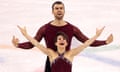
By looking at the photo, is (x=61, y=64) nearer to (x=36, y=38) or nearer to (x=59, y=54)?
(x=59, y=54)

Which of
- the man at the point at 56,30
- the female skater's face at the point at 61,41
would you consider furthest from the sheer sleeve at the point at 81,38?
the female skater's face at the point at 61,41

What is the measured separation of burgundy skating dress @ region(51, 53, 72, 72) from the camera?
2.20 metres

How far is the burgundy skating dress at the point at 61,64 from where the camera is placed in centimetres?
220

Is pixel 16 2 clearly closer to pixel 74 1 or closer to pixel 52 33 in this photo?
pixel 74 1

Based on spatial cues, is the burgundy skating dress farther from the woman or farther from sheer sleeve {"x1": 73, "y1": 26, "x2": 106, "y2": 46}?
sheer sleeve {"x1": 73, "y1": 26, "x2": 106, "y2": 46}

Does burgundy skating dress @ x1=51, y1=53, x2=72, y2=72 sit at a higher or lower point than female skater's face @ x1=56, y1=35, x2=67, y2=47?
lower

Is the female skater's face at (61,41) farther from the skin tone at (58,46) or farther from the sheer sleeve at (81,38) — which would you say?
the sheer sleeve at (81,38)

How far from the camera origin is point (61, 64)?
86.7 inches

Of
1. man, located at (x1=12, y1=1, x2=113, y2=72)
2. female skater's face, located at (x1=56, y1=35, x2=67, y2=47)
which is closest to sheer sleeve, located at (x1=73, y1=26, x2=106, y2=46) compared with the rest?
man, located at (x1=12, y1=1, x2=113, y2=72)

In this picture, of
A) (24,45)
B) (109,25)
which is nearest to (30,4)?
(109,25)

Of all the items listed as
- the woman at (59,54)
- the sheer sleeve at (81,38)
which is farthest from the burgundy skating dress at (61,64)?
the sheer sleeve at (81,38)

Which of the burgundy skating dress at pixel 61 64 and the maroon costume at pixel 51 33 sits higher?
the maroon costume at pixel 51 33

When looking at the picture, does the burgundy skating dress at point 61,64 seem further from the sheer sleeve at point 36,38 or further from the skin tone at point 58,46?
the sheer sleeve at point 36,38

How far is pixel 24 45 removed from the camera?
2264 mm
